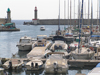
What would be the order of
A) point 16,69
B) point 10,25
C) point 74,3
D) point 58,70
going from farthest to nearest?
point 10,25
point 74,3
point 16,69
point 58,70

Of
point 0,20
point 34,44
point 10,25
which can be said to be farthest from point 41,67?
point 0,20

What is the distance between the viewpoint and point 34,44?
38906 mm

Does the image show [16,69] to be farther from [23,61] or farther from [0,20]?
[0,20]

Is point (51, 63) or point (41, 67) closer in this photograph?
point (51, 63)

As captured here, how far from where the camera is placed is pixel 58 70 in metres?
23.6

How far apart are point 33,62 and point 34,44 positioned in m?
12.8

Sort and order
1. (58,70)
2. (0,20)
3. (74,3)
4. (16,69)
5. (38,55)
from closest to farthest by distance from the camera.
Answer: (58,70)
(16,69)
(38,55)
(74,3)
(0,20)

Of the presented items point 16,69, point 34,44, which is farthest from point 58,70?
point 34,44

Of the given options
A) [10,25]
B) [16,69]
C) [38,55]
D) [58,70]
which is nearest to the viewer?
[58,70]

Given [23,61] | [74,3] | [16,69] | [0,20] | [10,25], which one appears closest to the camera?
[16,69]

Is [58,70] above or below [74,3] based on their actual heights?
below

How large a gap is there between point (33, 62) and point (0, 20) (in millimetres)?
129290

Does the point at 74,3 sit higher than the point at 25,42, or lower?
higher

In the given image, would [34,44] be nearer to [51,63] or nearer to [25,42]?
[25,42]
